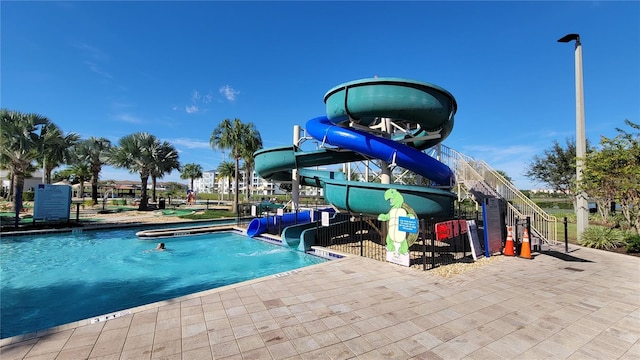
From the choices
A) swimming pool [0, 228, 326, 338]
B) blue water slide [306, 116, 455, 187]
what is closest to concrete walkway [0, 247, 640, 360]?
swimming pool [0, 228, 326, 338]

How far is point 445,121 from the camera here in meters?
10.9

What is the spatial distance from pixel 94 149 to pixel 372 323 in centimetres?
4102

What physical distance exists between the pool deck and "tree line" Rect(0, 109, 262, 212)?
19.6m

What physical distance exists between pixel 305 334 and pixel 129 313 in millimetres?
3127

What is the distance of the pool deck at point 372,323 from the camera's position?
3.73m

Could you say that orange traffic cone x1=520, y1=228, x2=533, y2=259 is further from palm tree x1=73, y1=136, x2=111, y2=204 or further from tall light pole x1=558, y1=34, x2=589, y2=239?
palm tree x1=73, y1=136, x2=111, y2=204

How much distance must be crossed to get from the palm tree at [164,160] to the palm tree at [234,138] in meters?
4.93

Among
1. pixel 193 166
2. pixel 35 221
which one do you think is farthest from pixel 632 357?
pixel 193 166

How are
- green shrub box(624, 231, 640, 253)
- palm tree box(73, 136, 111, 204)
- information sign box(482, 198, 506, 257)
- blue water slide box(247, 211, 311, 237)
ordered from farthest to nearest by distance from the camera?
palm tree box(73, 136, 111, 204) → blue water slide box(247, 211, 311, 237) → green shrub box(624, 231, 640, 253) → information sign box(482, 198, 506, 257)

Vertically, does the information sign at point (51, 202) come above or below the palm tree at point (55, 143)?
below

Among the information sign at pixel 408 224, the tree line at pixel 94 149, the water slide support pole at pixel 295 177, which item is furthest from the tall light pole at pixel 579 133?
the tree line at pixel 94 149

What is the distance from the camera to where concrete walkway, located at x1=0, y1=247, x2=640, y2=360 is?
12.2 feet

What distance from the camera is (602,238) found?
1140 centimetres

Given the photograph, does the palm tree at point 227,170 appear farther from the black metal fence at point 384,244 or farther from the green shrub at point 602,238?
the green shrub at point 602,238
